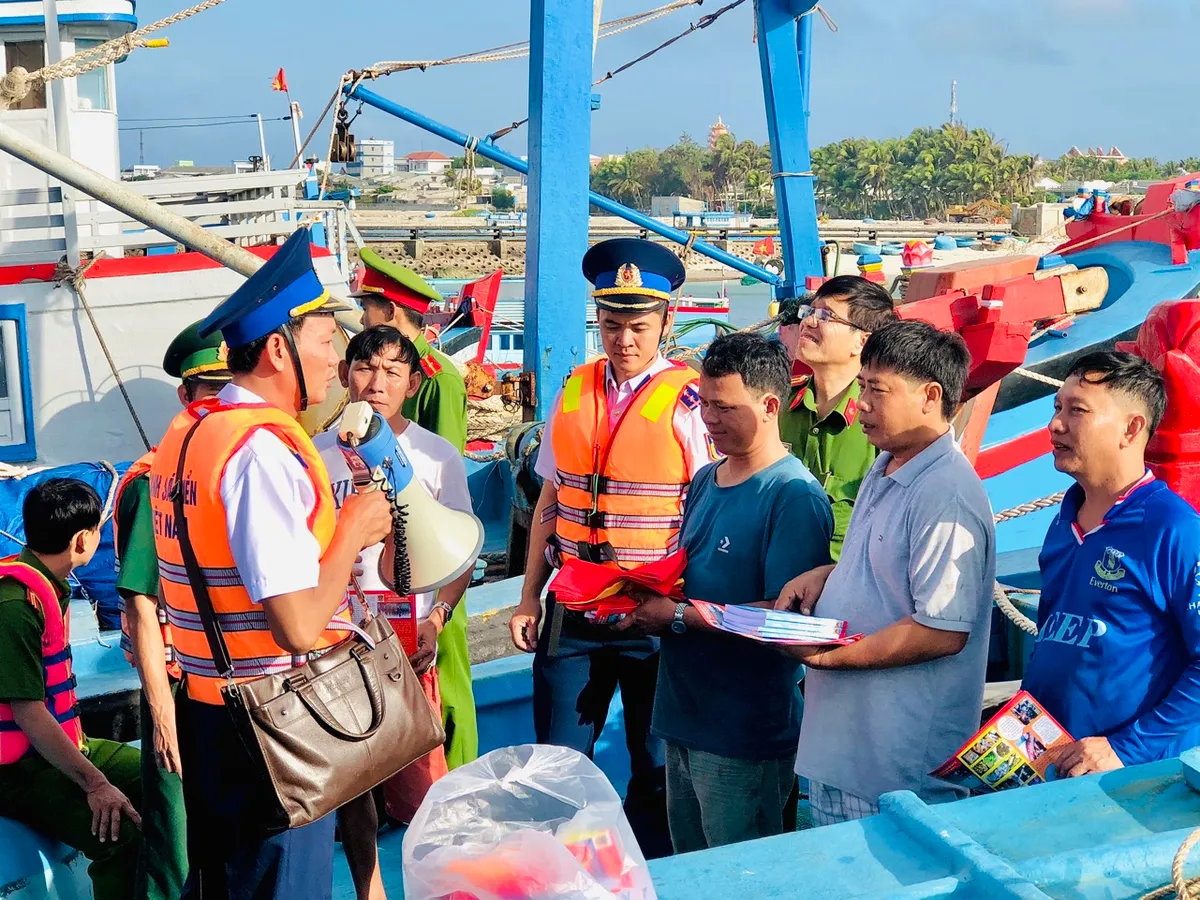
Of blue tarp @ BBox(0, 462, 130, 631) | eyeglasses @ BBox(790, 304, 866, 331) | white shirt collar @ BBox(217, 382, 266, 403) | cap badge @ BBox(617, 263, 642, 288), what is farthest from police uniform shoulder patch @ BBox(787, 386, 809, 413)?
blue tarp @ BBox(0, 462, 130, 631)

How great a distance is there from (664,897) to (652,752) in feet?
6.45

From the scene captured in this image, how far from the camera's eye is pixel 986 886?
197 cm

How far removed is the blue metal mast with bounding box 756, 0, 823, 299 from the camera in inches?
338

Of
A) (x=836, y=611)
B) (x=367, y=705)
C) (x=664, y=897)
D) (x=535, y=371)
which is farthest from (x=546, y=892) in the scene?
(x=535, y=371)

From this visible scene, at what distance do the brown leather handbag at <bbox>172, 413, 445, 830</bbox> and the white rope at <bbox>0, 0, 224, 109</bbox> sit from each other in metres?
3.79

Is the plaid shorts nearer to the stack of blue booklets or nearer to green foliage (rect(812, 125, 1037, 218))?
the stack of blue booklets

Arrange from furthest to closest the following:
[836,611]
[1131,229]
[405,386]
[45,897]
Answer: [1131,229] → [405,386] → [45,897] → [836,611]

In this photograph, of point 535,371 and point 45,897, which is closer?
point 45,897

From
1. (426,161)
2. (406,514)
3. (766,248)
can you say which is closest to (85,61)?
(406,514)

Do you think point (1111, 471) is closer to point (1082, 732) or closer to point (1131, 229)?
point (1082, 732)

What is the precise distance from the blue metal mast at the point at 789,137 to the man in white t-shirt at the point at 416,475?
5.14m

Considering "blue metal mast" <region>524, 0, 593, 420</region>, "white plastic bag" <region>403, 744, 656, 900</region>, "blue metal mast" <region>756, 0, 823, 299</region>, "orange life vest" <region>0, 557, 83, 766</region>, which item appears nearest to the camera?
"white plastic bag" <region>403, 744, 656, 900</region>

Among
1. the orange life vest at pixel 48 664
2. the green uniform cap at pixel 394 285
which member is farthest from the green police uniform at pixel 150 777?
the green uniform cap at pixel 394 285

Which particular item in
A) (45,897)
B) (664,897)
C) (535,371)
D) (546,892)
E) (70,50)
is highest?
(70,50)
